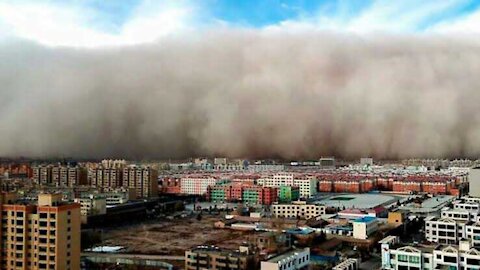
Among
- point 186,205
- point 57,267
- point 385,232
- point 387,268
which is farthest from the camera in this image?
point 186,205

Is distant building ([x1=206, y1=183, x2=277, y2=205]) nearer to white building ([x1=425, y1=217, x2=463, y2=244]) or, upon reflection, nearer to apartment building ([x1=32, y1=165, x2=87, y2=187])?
apartment building ([x1=32, y1=165, x2=87, y2=187])

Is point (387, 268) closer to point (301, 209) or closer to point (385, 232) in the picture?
point (385, 232)

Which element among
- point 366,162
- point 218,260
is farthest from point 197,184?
point 366,162

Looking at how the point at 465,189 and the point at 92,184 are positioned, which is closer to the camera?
the point at 92,184

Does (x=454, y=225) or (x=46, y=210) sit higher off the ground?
(x=46, y=210)

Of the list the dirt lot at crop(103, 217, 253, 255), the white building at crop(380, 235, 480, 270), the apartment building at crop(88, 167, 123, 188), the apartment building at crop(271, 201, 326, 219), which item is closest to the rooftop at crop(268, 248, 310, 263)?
the white building at crop(380, 235, 480, 270)

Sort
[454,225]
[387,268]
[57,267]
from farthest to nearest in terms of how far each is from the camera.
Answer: [454,225] → [387,268] → [57,267]

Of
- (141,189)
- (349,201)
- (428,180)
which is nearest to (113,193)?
(141,189)
